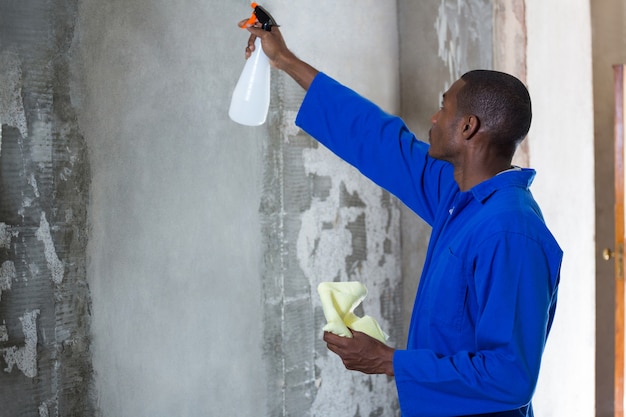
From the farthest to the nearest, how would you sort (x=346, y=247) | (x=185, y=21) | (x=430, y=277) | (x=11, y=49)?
(x=346, y=247)
(x=185, y=21)
(x=11, y=49)
(x=430, y=277)

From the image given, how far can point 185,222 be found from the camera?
185cm

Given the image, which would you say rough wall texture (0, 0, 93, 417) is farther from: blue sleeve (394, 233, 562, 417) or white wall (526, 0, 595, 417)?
white wall (526, 0, 595, 417)

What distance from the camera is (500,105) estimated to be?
133cm

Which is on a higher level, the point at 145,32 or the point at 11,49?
the point at 145,32

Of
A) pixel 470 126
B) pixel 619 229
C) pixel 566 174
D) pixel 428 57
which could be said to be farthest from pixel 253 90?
pixel 619 229

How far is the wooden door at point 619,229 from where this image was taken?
2.94m

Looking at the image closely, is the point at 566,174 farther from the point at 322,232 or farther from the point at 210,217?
the point at 210,217

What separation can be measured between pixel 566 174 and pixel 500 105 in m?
1.47

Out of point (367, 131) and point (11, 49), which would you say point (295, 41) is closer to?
point (367, 131)

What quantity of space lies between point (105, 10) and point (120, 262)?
0.63 metres

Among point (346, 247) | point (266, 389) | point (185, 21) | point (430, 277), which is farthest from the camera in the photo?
point (346, 247)

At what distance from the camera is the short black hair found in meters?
1.33

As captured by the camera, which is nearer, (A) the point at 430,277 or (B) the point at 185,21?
(A) the point at 430,277

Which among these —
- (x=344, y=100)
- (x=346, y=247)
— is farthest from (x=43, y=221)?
(x=346, y=247)
